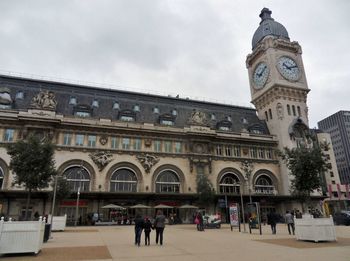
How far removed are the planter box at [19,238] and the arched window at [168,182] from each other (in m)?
33.4

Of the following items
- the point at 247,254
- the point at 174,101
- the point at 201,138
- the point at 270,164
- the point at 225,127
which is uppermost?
the point at 174,101

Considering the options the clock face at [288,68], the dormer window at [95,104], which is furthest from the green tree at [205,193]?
the clock face at [288,68]

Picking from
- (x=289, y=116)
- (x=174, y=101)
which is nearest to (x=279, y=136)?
(x=289, y=116)

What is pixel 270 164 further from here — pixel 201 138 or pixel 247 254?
pixel 247 254

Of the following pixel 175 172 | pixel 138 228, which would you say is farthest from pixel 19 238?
pixel 175 172

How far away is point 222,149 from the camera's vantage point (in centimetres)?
5275

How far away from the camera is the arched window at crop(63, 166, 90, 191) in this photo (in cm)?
4218

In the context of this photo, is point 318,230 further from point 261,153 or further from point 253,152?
point 261,153

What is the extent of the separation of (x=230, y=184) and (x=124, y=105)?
2568 cm

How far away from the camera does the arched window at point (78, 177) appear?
42178 millimetres

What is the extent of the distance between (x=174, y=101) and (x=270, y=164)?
23.8 meters

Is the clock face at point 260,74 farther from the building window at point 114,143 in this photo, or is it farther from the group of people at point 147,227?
the group of people at point 147,227

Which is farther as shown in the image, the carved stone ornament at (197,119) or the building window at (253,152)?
the building window at (253,152)

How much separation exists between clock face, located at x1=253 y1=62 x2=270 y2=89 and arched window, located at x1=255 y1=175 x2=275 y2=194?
2237cm
